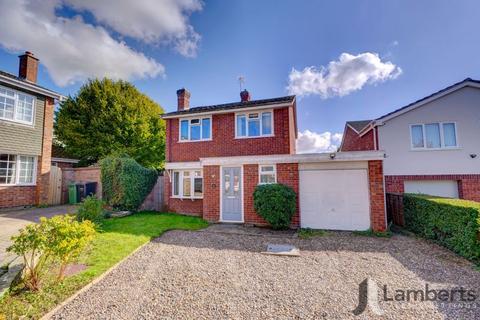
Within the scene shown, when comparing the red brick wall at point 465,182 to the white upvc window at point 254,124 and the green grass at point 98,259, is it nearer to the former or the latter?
the white upvc window at point 254,124

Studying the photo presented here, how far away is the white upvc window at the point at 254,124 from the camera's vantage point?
1209cm

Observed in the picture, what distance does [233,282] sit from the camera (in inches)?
177

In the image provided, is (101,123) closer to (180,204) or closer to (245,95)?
(180,204)

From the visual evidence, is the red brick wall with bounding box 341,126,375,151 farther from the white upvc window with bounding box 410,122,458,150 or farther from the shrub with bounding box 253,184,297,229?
the shrub with bounding box 253,184,297,229

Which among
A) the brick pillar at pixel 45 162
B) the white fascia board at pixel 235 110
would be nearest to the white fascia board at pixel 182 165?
the white fascia board at pixel 235 110

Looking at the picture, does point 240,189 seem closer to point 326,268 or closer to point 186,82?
point 326,268

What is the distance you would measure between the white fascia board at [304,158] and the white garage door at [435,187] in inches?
254

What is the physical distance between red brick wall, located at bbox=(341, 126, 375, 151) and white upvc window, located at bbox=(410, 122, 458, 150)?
7.33ft

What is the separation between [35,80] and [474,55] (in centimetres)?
2444

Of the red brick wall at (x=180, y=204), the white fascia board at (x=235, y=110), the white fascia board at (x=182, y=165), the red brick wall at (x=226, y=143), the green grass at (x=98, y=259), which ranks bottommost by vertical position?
the green grass at (x=98, y=259)

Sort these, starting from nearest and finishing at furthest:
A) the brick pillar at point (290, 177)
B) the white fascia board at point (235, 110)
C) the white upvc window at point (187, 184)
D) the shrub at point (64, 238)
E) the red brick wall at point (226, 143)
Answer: the shrub at point (64, 238)
the brick pillar at point (290, 177)
the white fascia board at point (235, 110)
the red brick wall at point (226, 143)
the white upvc window at point (187, 184)

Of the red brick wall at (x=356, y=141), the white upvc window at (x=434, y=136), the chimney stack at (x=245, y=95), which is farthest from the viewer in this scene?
the chimney stack at (x=245, y=95)

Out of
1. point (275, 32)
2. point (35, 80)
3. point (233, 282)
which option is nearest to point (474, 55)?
point (275, 32)

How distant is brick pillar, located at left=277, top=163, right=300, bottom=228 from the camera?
9.15 m
